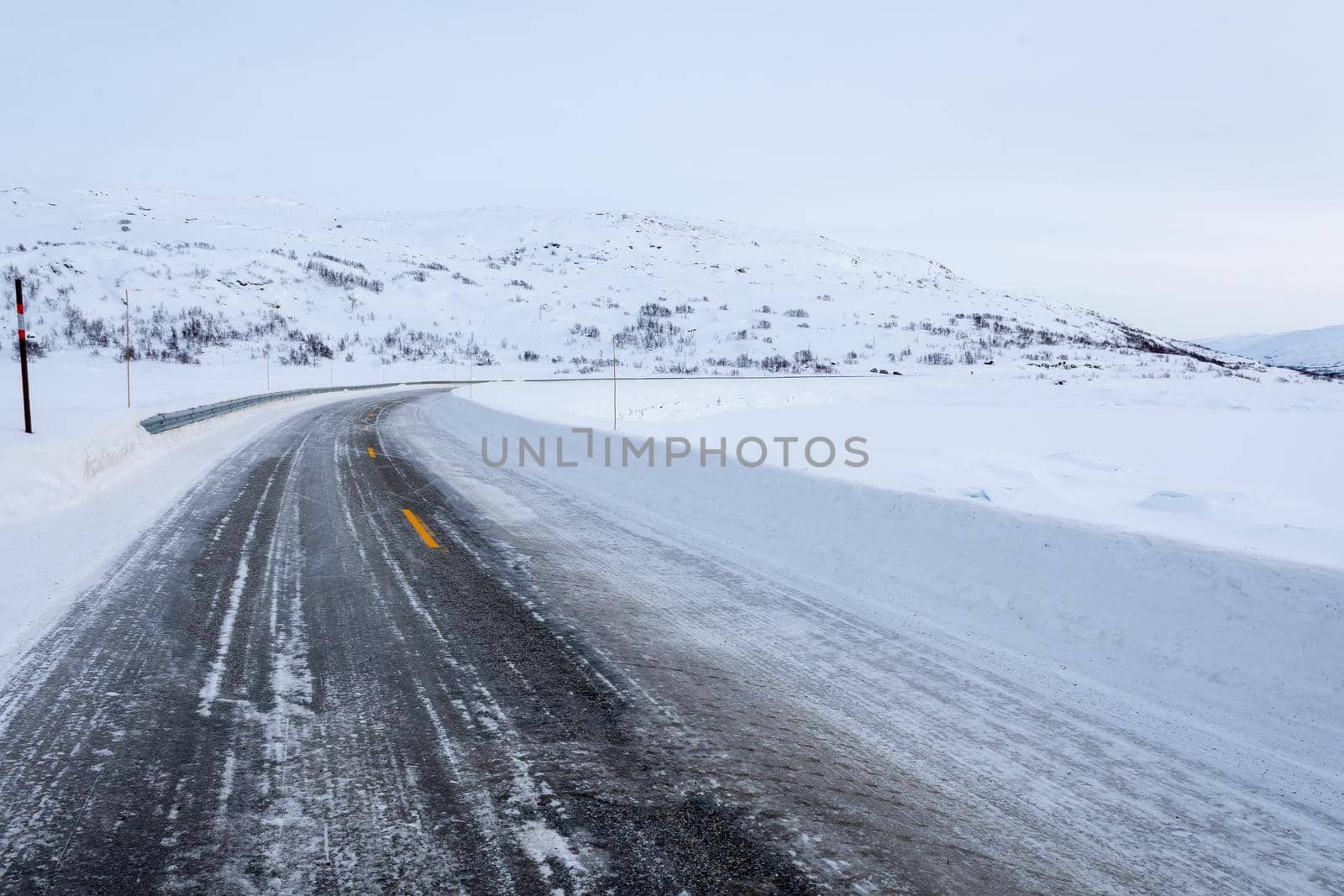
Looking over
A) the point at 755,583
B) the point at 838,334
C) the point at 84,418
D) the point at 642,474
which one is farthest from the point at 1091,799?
the point at 838,334

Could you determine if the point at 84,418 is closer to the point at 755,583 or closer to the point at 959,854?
the point at 755,583

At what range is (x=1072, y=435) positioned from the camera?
18234mm

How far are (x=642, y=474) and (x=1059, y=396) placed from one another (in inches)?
878

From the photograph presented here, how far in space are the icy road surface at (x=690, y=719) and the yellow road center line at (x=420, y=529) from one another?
50 centimetres

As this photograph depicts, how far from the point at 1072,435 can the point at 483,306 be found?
6440 cm

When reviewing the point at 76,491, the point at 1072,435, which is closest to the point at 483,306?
the point at 1072,435

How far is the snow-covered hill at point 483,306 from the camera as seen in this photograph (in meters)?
51.7

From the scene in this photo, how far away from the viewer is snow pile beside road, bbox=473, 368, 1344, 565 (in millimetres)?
8758

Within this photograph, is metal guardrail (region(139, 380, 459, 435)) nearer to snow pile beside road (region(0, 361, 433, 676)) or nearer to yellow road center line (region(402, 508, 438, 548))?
snow pile beside road (region(0, 361, 433, 676))

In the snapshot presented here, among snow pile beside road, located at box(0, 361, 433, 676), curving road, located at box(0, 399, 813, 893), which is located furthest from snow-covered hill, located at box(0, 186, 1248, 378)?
curving road, located at box(0, 399, 813, 893)

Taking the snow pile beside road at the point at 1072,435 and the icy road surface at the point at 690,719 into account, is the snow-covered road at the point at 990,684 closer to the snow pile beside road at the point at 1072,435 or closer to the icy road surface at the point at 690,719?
the icy road surface at the point at 690,719

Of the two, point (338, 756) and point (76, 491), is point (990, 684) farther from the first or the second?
point (76, 491)

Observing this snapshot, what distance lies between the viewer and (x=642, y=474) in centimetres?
1131

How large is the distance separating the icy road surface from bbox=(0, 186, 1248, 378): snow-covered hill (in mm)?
36877
